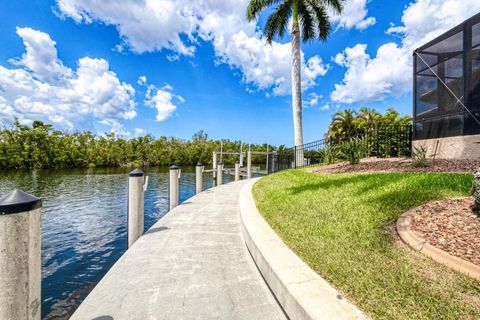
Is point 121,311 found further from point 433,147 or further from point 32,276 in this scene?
point 433,147

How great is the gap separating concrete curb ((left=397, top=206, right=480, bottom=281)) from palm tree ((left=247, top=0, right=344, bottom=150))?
10.6 meters

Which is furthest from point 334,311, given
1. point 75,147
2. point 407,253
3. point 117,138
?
point 117,138

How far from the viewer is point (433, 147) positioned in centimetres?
853

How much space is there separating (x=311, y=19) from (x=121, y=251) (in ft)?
52.4

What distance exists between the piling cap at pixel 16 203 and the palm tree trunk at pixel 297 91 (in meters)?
12.4

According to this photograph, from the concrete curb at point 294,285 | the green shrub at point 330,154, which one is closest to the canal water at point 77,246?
the concrete curb at point 294,285

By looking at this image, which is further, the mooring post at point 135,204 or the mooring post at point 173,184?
the mooring post at point 173,184

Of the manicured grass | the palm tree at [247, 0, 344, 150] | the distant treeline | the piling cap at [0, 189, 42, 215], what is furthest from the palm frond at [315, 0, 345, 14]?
the distant treeline

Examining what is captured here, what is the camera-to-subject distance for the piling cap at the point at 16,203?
61.3 inches

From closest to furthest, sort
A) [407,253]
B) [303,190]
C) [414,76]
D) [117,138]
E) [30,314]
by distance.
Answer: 1. [30,314]
2. [407,253]
3. [303,190]
4. [414,76]
5. [117,138]

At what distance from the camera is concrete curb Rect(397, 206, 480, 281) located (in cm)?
212

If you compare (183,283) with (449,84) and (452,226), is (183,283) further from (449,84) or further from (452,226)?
(449,84)

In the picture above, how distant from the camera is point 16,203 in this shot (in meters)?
1.59

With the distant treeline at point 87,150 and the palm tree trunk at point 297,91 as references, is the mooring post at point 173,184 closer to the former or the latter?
the palm tree trunk at point 297,91
